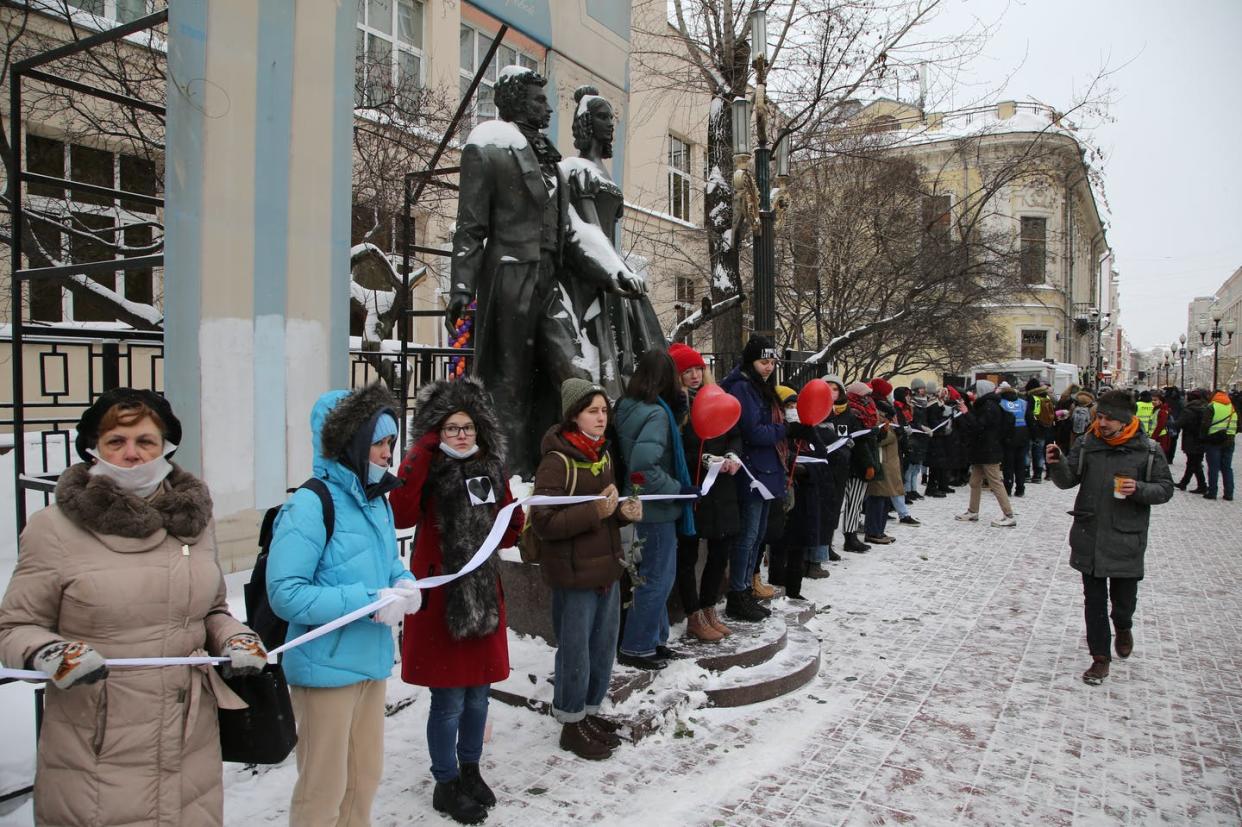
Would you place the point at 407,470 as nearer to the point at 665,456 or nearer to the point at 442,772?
the point at 442,772

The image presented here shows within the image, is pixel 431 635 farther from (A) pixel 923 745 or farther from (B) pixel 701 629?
(A) pixel 923 745

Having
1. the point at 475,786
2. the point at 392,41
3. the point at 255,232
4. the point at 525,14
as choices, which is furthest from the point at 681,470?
the point at 392,41

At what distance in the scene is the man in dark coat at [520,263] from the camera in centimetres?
501

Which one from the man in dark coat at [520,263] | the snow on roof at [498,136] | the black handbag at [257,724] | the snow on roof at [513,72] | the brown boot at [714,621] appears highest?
the snow on roof at [513,72]

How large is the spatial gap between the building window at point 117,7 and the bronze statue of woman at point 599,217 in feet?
25.2

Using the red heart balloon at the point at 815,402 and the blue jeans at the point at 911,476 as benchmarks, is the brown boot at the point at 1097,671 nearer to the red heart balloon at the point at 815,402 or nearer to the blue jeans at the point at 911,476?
the red heart balloon at the point at 815,402

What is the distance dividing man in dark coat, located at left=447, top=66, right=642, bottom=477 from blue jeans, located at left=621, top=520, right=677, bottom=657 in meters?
1.29

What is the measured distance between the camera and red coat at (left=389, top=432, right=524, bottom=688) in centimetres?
331

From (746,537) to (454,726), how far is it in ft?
8.55

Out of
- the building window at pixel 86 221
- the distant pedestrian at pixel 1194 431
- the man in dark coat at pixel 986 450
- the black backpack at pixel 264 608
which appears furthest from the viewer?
the distant pedestrian at pixel 1194 431

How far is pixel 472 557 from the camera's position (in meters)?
3.35

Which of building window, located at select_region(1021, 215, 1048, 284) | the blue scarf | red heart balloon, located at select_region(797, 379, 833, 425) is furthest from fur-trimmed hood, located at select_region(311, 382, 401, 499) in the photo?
building window, located at select_region(1021, 215, 1048, 284)

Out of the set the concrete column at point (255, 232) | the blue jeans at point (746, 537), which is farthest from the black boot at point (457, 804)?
the blue jeans at point (746, 537)

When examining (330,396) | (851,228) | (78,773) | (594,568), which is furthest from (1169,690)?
(851,228)
